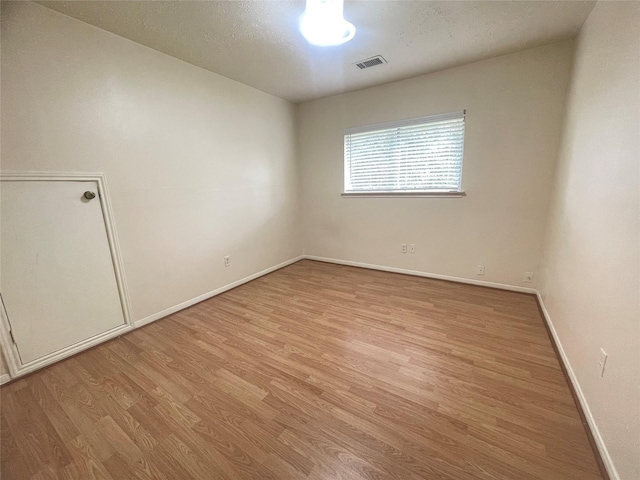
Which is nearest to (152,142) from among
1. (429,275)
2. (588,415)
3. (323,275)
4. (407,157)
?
(323,275)

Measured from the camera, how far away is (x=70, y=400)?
1.55m

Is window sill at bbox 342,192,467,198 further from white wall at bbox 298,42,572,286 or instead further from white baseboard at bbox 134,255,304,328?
white baseboard at bbox 134,255,304,328

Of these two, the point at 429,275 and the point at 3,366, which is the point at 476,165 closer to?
the point at 429,275

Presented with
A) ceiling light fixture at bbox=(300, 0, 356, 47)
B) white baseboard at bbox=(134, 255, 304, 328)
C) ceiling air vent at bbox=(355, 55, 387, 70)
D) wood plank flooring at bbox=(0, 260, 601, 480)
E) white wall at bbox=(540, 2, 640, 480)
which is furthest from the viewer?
ceiling air vent at bbox=(355, 55, 387, 70)

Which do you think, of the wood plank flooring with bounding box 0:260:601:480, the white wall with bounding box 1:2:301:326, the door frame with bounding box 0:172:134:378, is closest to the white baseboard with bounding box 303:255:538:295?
the wood plank flooring with bounding box 0:260:601:480

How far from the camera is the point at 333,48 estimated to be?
91.8 inches

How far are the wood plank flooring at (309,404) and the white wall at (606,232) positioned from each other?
25cm

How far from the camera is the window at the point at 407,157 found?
2973mm

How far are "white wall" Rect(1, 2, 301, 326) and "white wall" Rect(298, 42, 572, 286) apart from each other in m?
1.16

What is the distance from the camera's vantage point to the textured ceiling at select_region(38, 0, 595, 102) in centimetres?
179

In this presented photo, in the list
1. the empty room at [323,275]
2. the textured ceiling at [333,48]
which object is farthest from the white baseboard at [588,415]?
the textured ceiling at [333,48]

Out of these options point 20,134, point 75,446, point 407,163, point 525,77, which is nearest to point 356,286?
point 407,163

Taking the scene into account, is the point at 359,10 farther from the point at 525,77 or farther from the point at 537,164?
the point at 537,164

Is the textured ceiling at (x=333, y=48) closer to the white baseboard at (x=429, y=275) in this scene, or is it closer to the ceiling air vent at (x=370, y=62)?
the ceiling air vent at (x=370, y=62)
